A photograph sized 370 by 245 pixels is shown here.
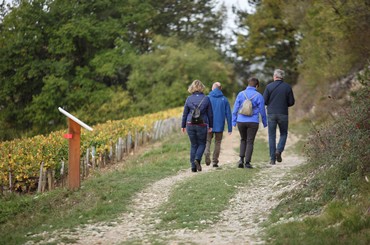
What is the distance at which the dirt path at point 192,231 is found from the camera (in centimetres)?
745

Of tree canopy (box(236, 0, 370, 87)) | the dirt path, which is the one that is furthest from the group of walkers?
tree canopy (box(236, 0, 370, 87))

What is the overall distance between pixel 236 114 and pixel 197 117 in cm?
103

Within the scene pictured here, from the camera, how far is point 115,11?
4272 cm

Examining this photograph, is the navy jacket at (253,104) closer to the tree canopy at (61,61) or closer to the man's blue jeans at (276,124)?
the man's blue jeans at (276,124)

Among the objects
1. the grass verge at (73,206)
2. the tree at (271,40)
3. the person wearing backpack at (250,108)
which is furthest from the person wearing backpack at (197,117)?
the tree at (271,40)

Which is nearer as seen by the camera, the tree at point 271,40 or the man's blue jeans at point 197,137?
the man's blue jeans at point 197,137

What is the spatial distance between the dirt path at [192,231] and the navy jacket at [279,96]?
62.1 inches

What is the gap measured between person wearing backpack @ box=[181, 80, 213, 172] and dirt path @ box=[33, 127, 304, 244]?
0.89m

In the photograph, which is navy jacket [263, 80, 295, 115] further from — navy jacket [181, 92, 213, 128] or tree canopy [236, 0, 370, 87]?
tree canopy [236, 0, 370, 87]

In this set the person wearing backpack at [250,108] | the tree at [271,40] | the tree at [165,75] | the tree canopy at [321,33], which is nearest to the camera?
the person wearing backpack at [250,108]

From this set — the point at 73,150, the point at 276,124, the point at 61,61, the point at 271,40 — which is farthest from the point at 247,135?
the point at 271,40

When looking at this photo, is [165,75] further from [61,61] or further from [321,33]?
[321,33]

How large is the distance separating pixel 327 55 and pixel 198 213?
16.5 m

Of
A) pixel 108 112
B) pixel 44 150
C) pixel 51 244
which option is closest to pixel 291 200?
pixel 51 244
